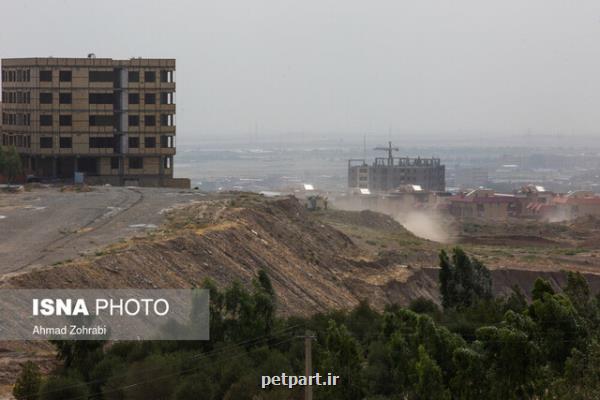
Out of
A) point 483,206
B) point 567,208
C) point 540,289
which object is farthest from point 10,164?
point 567,208

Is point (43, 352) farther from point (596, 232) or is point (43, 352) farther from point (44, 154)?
point (596, 232)

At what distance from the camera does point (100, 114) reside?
262 feet

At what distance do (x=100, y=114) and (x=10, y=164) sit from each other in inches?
290

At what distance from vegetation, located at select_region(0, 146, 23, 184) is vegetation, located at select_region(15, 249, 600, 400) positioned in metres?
42.7

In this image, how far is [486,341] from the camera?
2981 cm

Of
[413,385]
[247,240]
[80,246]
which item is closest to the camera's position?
[413,385]

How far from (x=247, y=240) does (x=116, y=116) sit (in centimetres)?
3145

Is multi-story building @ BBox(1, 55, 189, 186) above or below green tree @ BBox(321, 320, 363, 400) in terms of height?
above

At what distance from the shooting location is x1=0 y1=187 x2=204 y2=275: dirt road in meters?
43.1

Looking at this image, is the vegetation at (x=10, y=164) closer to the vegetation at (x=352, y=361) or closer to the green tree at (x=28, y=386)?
the vegetation at (x=352, y=361)

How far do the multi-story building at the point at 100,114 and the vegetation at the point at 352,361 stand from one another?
47.1 meters

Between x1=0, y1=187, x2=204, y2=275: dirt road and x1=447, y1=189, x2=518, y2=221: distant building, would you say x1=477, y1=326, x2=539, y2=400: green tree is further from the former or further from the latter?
x1=447, y1=189, x2=518, y2=221: distant building

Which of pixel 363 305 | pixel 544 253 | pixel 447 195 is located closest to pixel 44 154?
pixel 544 253

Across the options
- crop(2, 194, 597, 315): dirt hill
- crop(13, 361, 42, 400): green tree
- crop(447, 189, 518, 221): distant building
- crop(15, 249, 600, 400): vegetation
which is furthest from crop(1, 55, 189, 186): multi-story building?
crop(447, 189, 518, 221): distant building
